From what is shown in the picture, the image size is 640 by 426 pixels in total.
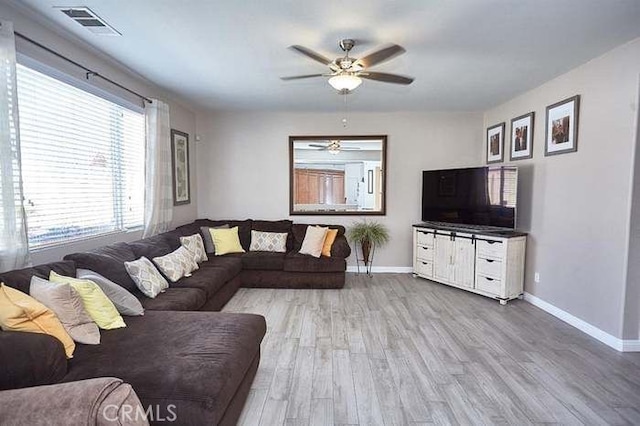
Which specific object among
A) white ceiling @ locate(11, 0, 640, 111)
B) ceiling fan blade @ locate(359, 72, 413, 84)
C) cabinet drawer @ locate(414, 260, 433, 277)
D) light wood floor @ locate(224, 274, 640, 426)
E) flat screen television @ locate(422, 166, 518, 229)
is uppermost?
white ceiling @ locate(11, 0, 640, 111)

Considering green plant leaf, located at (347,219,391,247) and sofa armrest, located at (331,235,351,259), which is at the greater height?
green plant leaf, located at (347,219,391,247)

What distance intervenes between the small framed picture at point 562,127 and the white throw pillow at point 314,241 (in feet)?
9.76

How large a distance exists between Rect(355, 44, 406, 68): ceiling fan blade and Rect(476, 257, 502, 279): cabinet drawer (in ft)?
9.40

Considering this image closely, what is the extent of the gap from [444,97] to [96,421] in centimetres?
472

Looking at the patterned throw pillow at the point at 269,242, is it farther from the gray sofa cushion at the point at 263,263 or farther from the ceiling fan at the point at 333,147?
the ceiling fan at the point at 333,147

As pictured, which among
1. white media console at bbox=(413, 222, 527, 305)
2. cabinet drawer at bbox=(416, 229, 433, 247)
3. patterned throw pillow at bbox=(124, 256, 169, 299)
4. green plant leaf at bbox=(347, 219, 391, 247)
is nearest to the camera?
patterned throw pillow at bbox=(124, 256, 169, 299)

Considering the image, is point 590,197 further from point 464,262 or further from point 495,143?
point 495,143

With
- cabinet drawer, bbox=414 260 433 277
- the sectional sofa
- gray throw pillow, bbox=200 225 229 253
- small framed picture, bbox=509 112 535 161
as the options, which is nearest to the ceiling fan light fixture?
the sectional sofa

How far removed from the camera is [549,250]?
12.2 ft

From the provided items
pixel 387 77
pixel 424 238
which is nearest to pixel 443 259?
pixel 424 238

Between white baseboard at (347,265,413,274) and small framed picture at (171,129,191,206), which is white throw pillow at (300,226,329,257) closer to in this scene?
white baseboard at (347,265,413,274)

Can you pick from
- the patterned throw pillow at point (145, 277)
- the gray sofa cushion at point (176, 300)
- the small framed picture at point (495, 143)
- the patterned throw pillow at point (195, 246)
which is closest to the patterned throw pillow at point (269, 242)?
the patterned throw pillow at point (195, 246)

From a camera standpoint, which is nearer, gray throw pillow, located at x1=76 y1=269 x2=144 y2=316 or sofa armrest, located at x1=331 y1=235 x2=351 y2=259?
gray throw pillow, located at x1=76 y1=269 x2=144 y2=316

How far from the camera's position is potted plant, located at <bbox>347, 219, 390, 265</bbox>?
5086mm
